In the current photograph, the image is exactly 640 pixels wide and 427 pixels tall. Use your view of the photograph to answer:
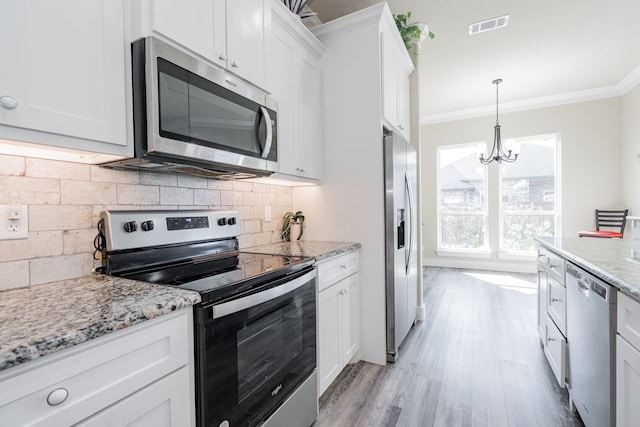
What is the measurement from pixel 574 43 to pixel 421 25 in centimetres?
190

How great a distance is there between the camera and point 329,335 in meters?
1.84

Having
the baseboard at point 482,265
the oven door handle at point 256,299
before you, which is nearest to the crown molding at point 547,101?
the baseboard at point 482,265

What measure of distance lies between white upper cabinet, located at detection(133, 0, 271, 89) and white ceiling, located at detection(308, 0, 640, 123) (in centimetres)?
141

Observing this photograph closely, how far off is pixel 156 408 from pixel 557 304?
2.26 metres

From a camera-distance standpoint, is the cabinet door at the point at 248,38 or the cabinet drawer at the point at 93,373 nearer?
the cabinet drawer at the point at 93,373

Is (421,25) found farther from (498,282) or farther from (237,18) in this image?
(498,282)

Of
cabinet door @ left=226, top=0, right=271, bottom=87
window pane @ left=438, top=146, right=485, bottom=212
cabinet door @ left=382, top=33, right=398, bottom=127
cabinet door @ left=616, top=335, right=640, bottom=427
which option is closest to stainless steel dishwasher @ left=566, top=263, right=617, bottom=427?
cabinet door @ left=616, top=335, right=640, bottom=427

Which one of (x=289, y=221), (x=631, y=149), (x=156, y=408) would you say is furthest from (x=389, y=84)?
(x=631, y=149)

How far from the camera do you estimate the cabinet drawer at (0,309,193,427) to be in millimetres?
602

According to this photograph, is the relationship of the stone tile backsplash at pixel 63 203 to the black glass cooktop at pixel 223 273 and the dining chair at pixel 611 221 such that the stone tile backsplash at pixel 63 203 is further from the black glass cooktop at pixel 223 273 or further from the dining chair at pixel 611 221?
the dining chair at pixel 611 221

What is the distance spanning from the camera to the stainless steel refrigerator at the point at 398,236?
2201 mm

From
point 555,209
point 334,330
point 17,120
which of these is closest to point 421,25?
point 334,330

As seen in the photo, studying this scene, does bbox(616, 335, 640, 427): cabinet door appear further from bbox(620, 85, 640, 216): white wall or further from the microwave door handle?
bbox(620, 85, 640, 216): white wall

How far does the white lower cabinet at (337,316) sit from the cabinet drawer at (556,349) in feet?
4.10
